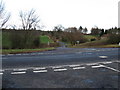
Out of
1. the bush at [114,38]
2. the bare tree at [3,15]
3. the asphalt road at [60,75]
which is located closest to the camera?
the asphalt road at [60,75]

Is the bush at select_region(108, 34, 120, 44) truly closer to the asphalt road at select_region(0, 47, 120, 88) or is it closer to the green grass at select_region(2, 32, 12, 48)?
the green grass at select_region(2, 32, 12, 48)

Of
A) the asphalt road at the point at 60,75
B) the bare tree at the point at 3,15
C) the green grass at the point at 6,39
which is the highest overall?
the bare tree at the point at 3,15

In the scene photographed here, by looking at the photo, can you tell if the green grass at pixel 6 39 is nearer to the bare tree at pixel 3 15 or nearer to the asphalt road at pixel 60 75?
the bare tree at pixel 3 15

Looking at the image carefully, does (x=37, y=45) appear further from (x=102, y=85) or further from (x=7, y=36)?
(x=102, y=85)

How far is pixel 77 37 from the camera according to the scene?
1901 inches

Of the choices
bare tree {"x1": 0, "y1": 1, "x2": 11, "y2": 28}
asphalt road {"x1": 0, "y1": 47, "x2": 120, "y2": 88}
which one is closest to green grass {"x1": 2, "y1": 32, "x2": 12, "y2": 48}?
bare tree {"x1": 0, "y1": 1, "x2": 11, "y2": 28}

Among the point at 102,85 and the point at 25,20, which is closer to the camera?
the point at 102,85

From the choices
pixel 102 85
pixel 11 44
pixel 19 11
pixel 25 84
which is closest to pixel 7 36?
pixel 11 44

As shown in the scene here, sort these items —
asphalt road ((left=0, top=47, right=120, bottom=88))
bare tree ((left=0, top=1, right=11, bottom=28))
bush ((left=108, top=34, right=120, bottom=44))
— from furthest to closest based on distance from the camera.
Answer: bush ((left=108, top=34, right=120, bottom=44)), bare tree ((left=0, top=1, right=11, bottom=28)), asphalt road ((left=0, top=47, right=120, bottom=88))

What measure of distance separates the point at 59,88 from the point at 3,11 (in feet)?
59.9

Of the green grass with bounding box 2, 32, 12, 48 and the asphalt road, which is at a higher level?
the green grass with bounding box 2, 32, 12, 48

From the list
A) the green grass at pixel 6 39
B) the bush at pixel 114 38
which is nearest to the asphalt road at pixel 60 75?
the green grass at pixel 6 39

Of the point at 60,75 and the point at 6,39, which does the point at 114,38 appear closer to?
the point at 6,39

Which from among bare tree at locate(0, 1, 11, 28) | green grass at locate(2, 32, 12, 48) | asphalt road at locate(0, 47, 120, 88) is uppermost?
bare tree at locate(0, 1, 11, 28)
